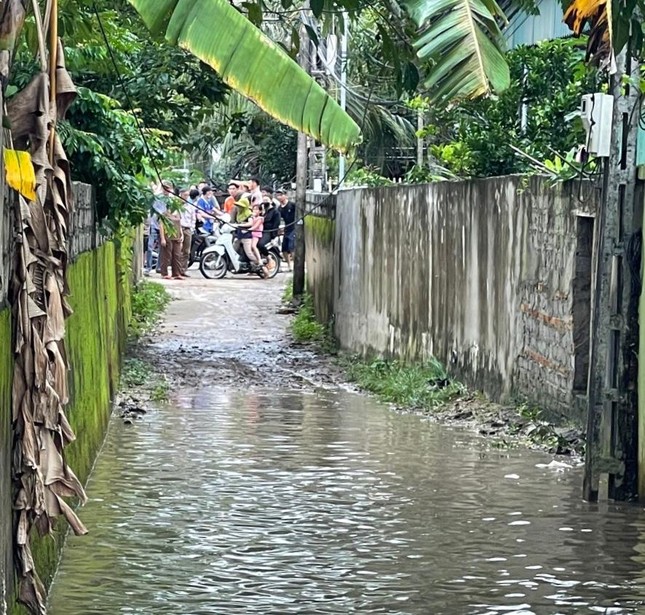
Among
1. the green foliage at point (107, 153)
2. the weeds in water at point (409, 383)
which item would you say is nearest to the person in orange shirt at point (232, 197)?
the weeds in water at point (409, 383)

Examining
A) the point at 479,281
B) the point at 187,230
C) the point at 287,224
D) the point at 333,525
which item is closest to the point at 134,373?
the point at 479,281

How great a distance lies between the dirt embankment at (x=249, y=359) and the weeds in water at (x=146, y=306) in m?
0.18

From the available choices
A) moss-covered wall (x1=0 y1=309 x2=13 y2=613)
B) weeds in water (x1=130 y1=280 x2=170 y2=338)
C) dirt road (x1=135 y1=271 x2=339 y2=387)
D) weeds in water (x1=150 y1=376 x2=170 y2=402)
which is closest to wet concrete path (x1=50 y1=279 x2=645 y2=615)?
weeds in water (x1=150 y1=376 x2=170 y2=402)

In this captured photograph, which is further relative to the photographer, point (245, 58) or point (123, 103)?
point (123, 103)

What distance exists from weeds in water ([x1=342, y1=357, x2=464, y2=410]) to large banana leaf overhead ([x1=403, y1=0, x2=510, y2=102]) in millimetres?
6817

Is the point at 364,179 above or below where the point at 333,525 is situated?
above

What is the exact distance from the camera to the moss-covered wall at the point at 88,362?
297 inches

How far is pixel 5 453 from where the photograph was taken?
5.38 m

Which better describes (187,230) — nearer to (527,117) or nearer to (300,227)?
(300,227)

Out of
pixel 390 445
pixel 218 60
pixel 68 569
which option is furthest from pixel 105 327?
pixel 218 60

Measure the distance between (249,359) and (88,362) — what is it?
7.51 metres

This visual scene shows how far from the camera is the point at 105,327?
12.4 metres

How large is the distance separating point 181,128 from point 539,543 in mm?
10272

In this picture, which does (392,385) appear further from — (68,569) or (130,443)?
(68,569)
